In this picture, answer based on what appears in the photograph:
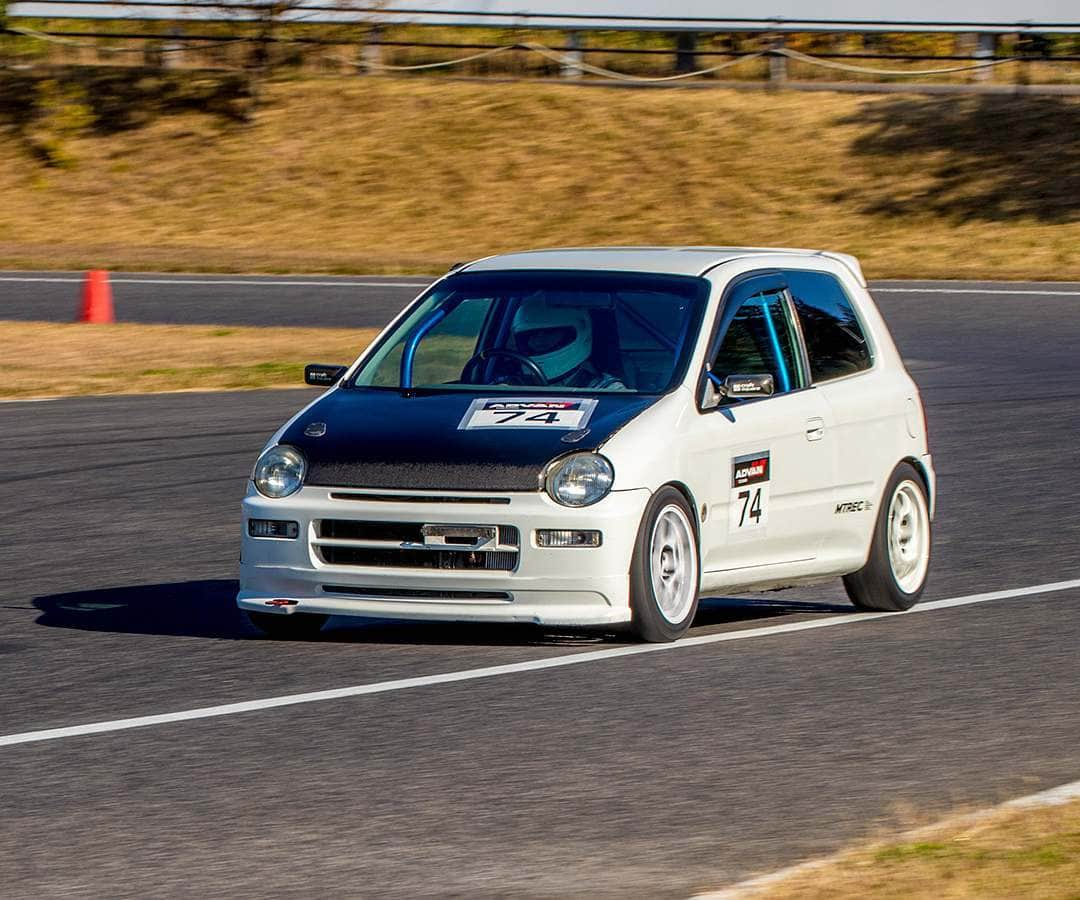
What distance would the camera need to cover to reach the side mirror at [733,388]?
29.9ft

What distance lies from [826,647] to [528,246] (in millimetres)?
27582

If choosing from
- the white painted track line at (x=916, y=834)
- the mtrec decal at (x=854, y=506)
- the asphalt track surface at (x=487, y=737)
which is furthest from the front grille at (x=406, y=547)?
the white painted track line at (x=916, y=834)

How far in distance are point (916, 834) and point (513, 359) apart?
4104mm

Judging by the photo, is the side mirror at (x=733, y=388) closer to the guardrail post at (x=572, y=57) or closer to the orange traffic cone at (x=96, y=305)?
the orange traffic cone at (x=96, y=305)

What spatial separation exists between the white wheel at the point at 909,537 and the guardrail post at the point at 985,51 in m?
33.2

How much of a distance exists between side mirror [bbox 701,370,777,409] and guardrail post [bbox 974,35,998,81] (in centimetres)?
3442

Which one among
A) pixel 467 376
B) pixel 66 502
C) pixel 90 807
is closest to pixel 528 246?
pixel 66 502

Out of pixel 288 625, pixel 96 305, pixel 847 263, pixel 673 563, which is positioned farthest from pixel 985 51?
pixel 288 625

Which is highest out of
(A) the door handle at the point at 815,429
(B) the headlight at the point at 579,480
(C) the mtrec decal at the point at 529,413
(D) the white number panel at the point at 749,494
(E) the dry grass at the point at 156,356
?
(C) the mtrec decal at the point at 529,413

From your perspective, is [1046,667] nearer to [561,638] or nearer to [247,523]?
[561,638]

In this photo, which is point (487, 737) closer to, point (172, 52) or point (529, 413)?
point (529, 413)

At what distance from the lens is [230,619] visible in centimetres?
973

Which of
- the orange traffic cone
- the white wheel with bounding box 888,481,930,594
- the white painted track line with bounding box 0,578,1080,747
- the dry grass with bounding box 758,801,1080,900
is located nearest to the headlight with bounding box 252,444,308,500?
the white painted track line with bounding box 0,578,1080,747

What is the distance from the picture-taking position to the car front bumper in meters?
8.50
